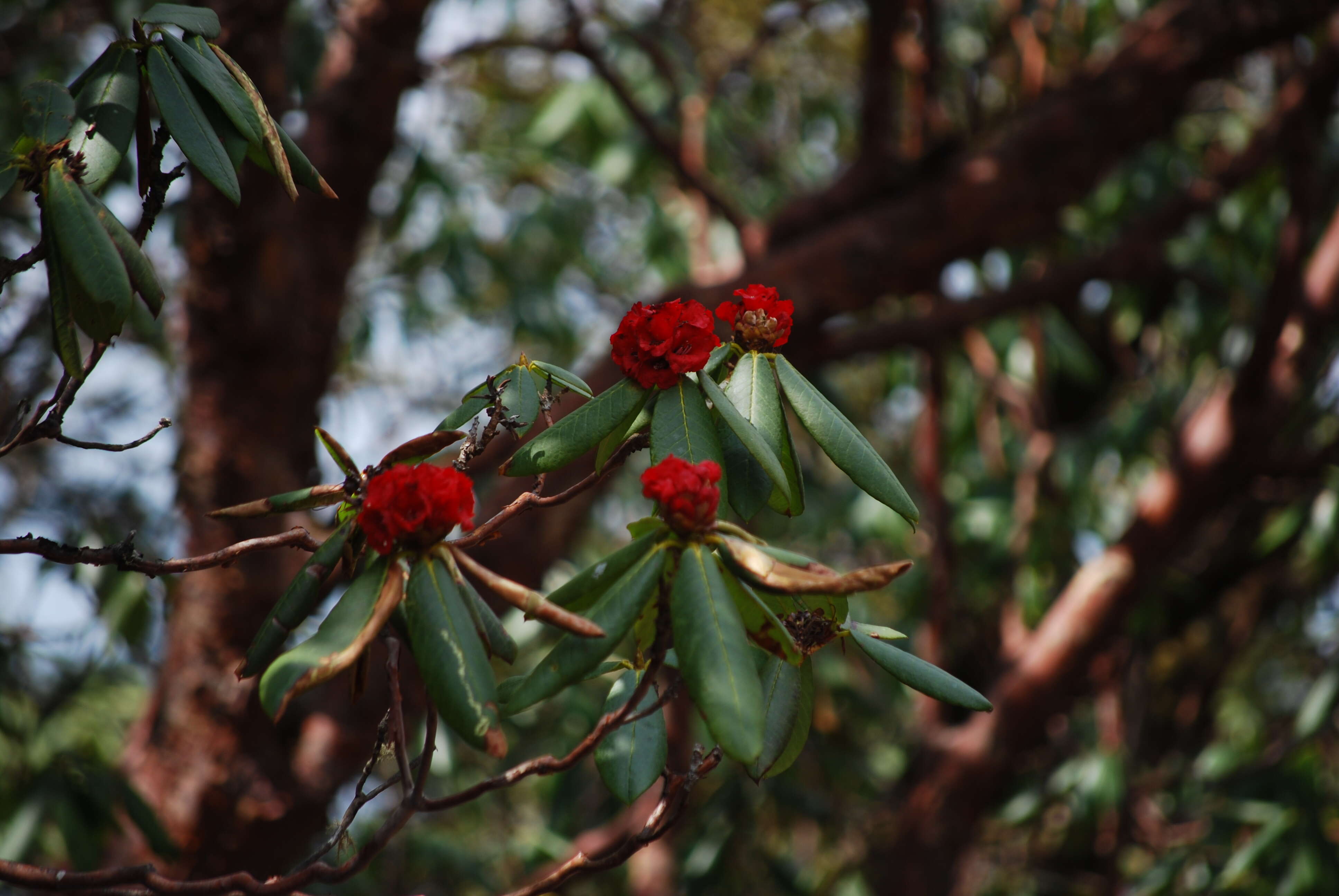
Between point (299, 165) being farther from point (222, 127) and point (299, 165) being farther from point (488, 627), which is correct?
point (488, 627)

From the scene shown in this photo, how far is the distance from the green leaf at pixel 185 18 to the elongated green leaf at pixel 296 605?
1.52ft

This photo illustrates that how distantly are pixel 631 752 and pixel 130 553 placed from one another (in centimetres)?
45

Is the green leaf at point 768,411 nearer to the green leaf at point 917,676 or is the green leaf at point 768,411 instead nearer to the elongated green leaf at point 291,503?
the green leaf at point 917,676

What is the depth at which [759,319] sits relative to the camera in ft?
3.25

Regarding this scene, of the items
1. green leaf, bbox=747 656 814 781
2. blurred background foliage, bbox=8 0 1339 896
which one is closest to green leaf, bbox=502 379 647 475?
green leaf, bbox=747 656 814 781

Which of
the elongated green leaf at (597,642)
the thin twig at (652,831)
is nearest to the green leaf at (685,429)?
the elongated green leaf at (597,642)

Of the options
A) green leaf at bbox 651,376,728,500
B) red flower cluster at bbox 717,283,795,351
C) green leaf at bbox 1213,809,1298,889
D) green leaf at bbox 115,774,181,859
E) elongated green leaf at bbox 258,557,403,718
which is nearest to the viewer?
elongated green leaf at bbox 258,557,403,718

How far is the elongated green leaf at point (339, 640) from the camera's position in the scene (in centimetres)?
68

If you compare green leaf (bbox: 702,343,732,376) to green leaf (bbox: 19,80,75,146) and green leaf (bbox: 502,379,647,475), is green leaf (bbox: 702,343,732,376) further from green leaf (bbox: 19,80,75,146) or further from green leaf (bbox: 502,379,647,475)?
green leaf (bbox: 19,80,75,146)

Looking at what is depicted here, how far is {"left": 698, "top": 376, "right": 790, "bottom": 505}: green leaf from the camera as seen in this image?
0.82 metres

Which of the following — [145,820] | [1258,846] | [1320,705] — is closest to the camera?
[145,820]

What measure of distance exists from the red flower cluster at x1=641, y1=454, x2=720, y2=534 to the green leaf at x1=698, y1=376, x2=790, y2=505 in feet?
0.20

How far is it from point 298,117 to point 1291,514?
2.94 m

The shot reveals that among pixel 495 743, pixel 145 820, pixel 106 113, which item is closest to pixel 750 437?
pixel 495 743
